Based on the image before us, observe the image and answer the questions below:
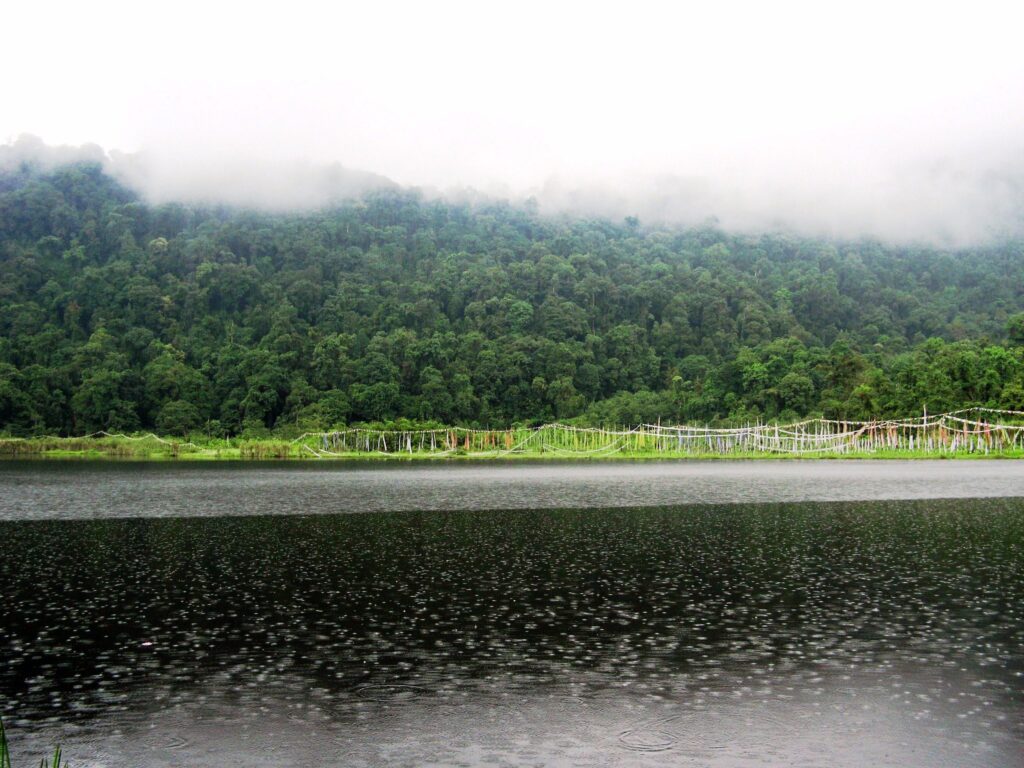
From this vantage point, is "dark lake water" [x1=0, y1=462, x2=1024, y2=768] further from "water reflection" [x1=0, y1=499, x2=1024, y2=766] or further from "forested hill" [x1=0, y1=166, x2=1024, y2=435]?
"forested hill" [x1=0, y1=166, x2=1024, y2=435]

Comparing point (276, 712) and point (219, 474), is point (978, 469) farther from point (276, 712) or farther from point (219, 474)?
point (276, 712)

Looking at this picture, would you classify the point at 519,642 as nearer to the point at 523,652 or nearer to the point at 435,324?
the point at 523,652

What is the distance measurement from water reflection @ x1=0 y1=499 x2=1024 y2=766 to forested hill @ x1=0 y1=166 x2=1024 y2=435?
8004 centimetres

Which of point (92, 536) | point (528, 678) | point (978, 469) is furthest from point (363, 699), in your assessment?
point (978, 469)

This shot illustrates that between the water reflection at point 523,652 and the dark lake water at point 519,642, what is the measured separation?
51mm

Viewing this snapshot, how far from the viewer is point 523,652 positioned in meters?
13.3

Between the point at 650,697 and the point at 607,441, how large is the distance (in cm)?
9185

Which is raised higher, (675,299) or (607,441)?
(675,299)

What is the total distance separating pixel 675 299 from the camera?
139125 mm

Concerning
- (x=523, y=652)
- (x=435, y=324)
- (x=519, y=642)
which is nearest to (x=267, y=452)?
(x=435, y=324)

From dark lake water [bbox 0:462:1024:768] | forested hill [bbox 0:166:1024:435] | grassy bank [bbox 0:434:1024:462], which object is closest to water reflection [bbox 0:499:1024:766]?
dark lake water [bbox 0:462:1024:768]

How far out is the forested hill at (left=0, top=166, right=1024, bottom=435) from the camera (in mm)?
106750

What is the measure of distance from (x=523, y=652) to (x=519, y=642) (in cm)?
63

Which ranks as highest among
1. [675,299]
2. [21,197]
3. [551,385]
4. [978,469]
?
[21,197]
